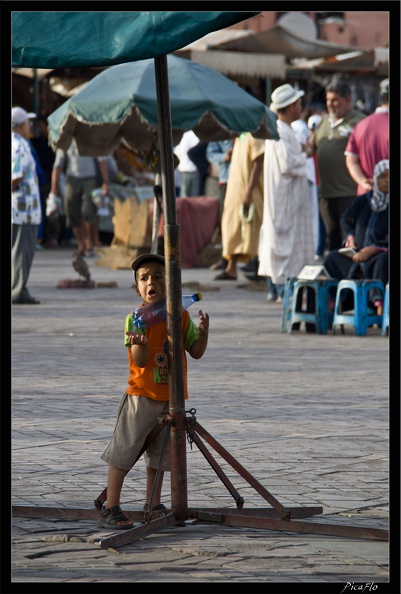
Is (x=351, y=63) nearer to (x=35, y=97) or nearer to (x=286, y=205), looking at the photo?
(x=35, y=97)

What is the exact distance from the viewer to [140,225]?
65.6 feet

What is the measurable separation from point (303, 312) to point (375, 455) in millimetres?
5801

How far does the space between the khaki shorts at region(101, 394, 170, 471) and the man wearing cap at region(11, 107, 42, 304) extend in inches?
364

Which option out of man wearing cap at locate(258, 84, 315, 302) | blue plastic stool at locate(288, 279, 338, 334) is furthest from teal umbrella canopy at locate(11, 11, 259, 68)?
man wearing cap at locate(258, 84, 315, 302)

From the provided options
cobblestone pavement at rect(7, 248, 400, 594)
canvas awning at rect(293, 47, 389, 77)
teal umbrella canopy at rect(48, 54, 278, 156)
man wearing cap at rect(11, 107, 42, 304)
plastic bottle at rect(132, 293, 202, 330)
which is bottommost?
cobblestone pavement at rect(7, 248, 400, 594)

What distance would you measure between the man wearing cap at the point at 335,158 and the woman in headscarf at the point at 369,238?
2.17m

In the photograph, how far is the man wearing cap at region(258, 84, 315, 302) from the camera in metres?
14.1

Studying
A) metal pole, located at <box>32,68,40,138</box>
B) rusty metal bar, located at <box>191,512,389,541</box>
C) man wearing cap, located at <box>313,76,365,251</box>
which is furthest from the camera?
metal pole, located at <box>32,68,40,138</box>

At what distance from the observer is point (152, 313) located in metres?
5.30

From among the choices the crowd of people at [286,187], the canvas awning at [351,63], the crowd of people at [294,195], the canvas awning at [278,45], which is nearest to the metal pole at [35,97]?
the canvas awning at [278,45]

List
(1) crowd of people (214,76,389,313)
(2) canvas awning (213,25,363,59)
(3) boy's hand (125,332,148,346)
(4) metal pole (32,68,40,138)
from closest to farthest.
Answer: (3) boy's hand (125,332,148,346) < (1) crowd of people (214,76,389,313) < (2) canvas awning (213,25,363,59) < (4) metal pole (32,68,40,138)

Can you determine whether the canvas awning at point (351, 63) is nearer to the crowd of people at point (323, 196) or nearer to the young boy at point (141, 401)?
the crowd of people at point (323, 196)

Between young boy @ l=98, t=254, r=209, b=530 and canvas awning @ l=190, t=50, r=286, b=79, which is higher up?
canvas awning @ l=190, t=50, r=286, b=79

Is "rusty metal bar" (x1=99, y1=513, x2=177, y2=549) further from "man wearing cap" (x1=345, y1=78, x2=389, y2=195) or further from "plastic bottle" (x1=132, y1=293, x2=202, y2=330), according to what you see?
"man wearing cap" (x1=345, y1=78, x2=389, y2=195)
